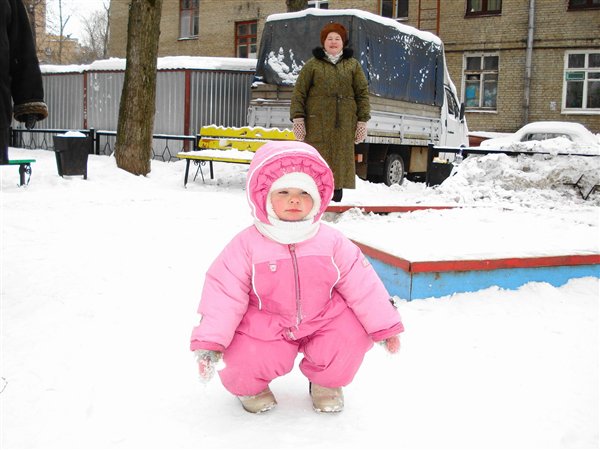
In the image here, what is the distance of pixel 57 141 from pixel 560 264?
8.40m

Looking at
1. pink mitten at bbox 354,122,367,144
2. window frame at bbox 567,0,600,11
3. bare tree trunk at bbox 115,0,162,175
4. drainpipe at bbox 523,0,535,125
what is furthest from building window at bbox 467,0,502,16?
→ pink mitten at bbox 354,122,367,144

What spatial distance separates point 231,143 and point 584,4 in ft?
54.9

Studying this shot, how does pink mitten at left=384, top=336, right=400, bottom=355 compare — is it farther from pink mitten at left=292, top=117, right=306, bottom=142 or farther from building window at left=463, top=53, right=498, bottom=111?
building window at left=463, top=53, right=498, bottom=111

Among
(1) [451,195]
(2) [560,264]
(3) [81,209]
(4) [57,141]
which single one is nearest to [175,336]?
(2) [560,264]

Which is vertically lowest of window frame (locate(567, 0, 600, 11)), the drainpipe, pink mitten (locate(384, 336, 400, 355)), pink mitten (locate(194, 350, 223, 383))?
pink mitten (locate(194, 350, 223, 383))

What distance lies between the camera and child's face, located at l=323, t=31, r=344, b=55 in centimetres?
626

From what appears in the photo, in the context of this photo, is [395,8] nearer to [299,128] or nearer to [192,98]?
[192,98]

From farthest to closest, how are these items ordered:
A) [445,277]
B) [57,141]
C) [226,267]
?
[57,141]
[445,277]
[226,267]

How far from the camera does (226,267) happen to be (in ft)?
7.64

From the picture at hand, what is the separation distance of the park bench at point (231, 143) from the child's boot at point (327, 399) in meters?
7.67

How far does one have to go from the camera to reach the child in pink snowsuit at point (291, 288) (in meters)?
2.33

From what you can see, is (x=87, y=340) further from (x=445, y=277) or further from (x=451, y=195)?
(x=451, y=195)

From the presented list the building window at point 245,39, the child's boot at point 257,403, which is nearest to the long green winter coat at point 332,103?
the child's boot at point 257,403

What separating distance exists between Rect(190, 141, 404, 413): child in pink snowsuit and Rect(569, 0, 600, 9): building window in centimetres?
2346
